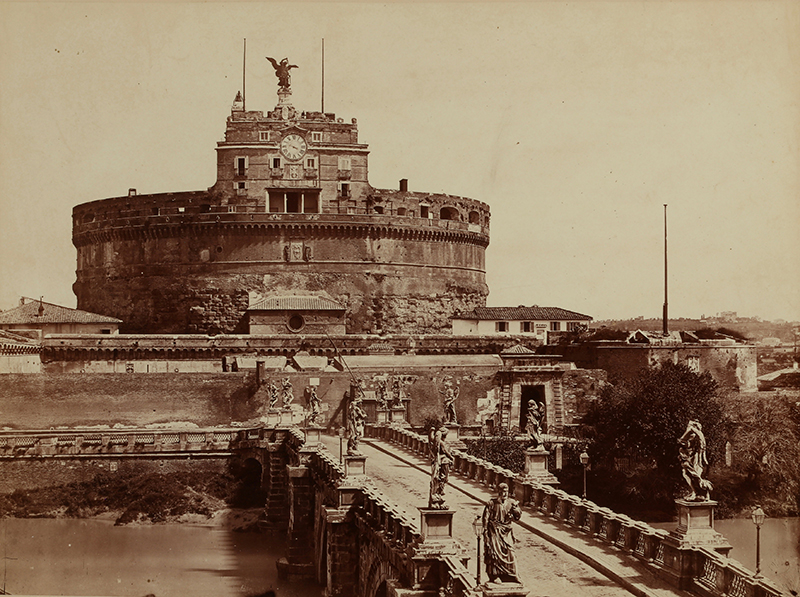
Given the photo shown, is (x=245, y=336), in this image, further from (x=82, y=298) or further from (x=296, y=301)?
(x=82, y=298)

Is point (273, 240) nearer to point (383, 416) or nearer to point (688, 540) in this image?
point (383, 416)

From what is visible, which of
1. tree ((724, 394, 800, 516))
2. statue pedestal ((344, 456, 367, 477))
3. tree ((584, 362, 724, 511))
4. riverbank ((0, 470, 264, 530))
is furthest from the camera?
riverbank ((0, 470, 264, 530))

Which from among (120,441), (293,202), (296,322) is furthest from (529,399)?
(293,202)

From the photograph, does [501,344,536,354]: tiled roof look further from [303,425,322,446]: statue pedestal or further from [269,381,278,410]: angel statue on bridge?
[303,425,322,446]: statue pedestal

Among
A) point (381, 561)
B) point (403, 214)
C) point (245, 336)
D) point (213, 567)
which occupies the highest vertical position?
point (403, 214)

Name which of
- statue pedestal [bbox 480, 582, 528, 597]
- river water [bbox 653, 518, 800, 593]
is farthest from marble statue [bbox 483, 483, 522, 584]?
river water [bbox 653, 518, 800, 593]

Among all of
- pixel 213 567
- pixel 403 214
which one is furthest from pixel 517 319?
pixel 213 567

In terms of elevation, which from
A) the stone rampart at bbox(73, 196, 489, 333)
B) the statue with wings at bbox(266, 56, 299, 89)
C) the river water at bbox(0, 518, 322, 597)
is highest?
the statue with wings at bbox(266, 56, 299, 89)

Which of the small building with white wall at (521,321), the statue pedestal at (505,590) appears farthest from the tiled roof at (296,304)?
the statue pedestal at (505,590)
